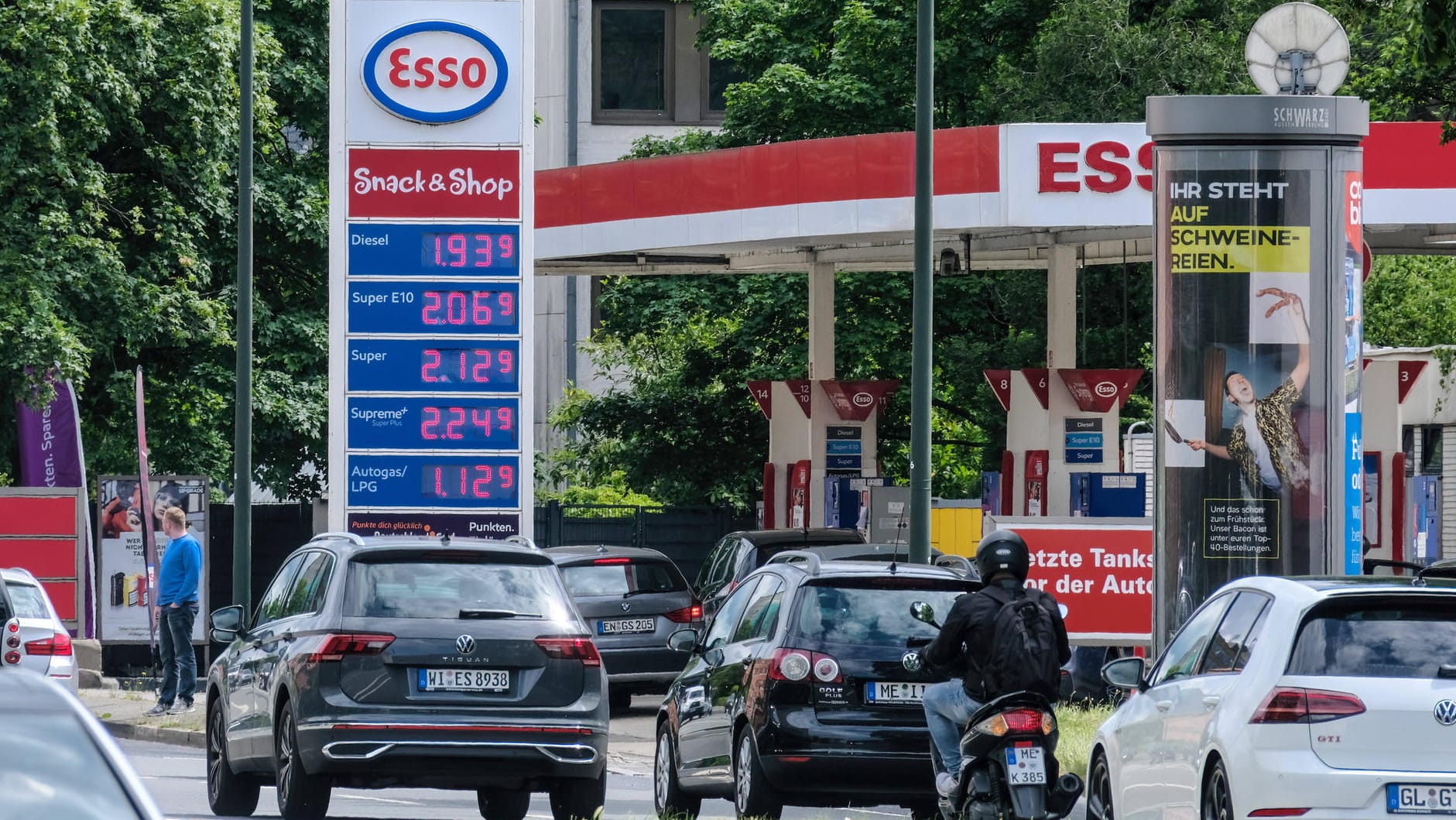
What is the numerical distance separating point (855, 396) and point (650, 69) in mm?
22652

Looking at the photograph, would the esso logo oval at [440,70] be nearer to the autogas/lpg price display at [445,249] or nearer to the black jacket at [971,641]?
the autogas/lpg price display at [445,249]

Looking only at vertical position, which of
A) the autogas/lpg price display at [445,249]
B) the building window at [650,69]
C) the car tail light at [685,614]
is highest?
the building window at [650,69]

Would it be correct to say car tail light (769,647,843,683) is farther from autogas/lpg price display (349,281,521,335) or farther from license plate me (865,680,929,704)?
autogas/lpg price display (349,281,521,335)

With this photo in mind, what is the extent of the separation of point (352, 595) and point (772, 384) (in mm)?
18085

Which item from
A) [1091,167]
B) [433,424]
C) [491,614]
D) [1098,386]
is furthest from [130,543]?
[491,614]

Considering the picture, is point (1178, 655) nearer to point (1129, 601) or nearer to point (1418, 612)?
point (1418, 612)

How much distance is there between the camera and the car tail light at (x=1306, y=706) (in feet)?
28.8

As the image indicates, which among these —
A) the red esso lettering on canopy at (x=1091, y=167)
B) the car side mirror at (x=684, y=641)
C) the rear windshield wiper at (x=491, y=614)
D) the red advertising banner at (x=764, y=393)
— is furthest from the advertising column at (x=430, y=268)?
the red advertising banner at (x=764, y=393)

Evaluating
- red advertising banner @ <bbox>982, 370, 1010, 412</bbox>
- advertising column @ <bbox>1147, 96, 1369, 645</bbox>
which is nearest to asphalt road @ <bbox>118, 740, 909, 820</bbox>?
advertising column @ <bbox>1147, 96, 1369, 645</bbox>

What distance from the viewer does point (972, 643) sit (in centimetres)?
1070

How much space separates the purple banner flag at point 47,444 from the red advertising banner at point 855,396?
30.3 feet

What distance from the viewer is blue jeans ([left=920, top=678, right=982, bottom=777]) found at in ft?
35.7

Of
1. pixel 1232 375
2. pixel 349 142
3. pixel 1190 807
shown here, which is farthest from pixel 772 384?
pixel 1190 807

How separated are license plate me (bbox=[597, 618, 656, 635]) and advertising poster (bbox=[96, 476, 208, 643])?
7048 mm
